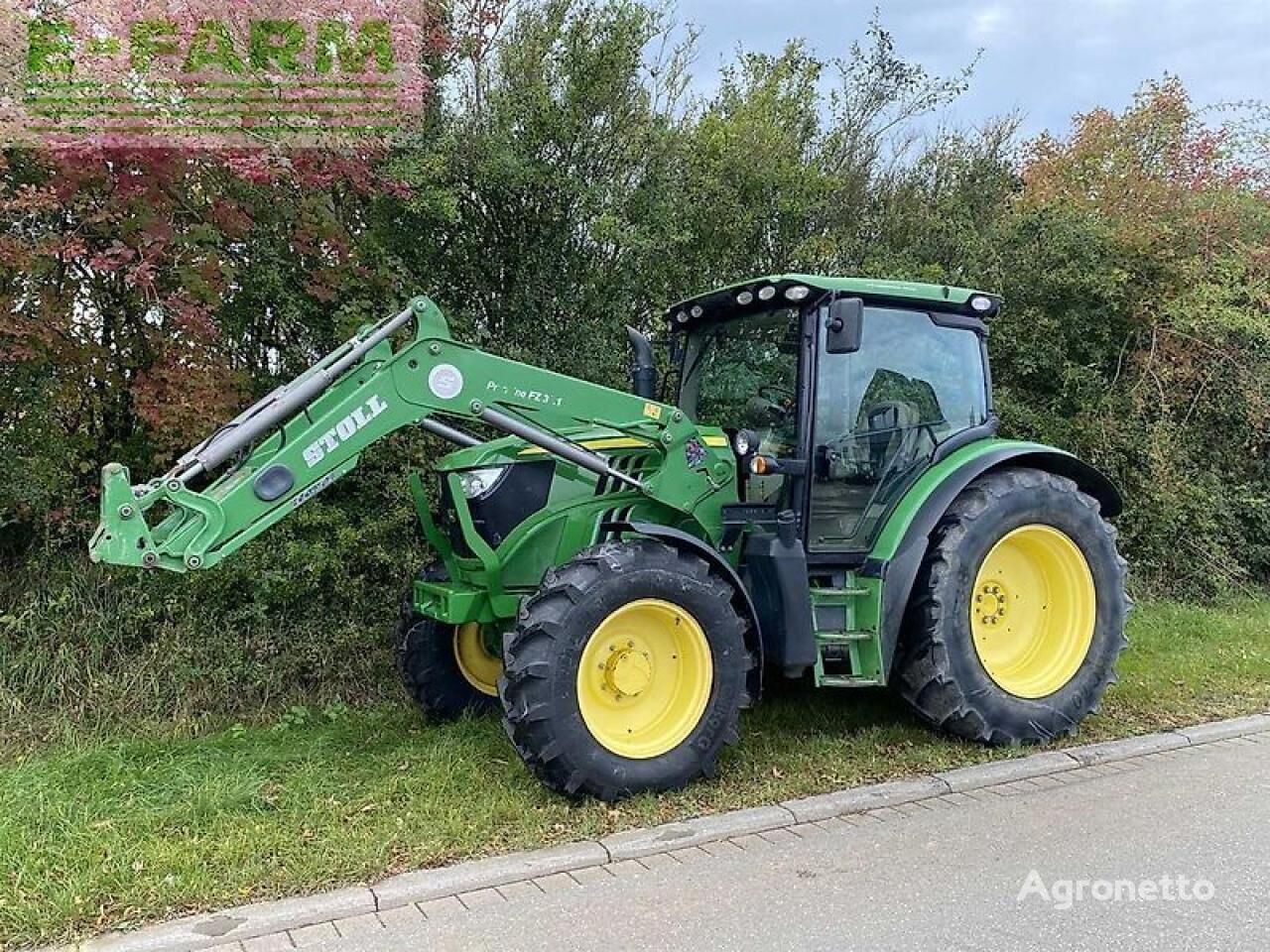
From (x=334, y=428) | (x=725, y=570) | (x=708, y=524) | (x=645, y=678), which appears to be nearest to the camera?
(x=334, y=428)

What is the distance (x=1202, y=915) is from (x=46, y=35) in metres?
5.81

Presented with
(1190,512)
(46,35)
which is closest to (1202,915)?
(46,35)

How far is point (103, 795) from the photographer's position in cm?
400

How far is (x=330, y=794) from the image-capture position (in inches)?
161

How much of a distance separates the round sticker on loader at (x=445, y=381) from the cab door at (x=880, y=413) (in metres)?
1.70

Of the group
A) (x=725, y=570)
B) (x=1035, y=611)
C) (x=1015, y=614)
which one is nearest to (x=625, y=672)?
(x=725, y=570)

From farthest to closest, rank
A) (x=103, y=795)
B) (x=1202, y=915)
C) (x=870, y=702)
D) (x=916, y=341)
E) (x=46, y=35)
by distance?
1. (x=870, y=702)
2. (x=916, y=341)
3. (x=46, y=35)
4. (x=103, y=795)
5. (x=1202, y=915)

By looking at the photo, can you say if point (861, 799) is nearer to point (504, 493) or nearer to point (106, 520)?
point (504, 493)

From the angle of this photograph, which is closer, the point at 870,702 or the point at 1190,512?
the point at 870,702

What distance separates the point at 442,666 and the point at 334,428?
1.68m

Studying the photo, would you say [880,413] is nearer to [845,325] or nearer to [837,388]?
[837,388]

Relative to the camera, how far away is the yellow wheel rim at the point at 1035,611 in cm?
504

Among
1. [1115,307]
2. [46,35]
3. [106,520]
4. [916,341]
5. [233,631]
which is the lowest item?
[233,631]

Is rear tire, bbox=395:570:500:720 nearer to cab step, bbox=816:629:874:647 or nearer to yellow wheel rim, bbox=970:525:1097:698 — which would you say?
cab step, bbox=816:629:874:647
